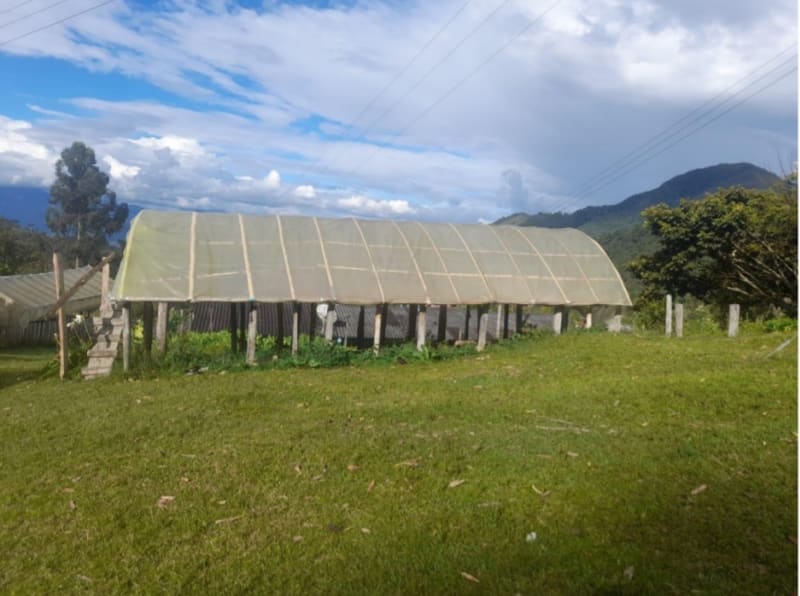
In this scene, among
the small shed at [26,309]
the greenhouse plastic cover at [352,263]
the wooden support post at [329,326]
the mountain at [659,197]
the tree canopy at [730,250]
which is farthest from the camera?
the mountain at [659,197]

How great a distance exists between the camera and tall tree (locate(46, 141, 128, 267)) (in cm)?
5897

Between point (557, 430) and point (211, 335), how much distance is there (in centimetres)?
1535

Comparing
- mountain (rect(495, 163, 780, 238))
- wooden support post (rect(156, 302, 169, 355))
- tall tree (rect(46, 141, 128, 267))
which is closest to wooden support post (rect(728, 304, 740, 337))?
wooden support post (rect(156, 302, 169, 355))

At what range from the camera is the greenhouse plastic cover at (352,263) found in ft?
52.0

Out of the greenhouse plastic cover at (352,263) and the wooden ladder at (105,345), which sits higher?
the greenhouse plastic cover at (352,263)

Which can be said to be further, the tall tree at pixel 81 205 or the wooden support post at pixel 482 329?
the tall tree at pixel 81 205

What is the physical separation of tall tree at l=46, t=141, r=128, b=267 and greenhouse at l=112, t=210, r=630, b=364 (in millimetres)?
45814

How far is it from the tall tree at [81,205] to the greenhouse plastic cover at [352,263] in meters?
45.8

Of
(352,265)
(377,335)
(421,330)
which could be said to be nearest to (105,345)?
(352,265)

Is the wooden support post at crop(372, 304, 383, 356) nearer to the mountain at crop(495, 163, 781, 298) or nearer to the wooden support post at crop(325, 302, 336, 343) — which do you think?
the wooden support post at crop(325, 302, 336, 343)

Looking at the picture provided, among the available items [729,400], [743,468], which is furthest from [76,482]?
[729,400]

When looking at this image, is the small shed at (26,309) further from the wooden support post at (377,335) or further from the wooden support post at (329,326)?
the wooden support post at (377,335)

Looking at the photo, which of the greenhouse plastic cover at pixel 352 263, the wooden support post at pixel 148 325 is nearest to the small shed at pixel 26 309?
the wooden support post at pixel 148 325

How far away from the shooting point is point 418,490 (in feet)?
20.8
